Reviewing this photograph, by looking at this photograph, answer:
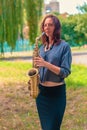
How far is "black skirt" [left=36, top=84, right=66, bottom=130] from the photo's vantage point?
3553 millimetres

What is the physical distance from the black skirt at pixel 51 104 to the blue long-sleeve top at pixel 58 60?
0.31 ft

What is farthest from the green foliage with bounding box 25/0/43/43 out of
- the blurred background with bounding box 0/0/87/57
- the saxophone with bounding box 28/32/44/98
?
the saxophone with bounding box 28/32/44/98

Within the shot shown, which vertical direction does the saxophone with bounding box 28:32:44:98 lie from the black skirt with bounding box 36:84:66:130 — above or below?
above

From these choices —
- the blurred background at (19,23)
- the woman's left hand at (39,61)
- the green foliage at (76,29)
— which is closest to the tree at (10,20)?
the blurred background at (19,23)

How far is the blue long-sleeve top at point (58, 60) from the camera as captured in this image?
345cm

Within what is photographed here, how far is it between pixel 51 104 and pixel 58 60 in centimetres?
39

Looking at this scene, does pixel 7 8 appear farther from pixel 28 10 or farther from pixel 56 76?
pixel 56 76

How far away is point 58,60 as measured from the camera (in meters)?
3.47

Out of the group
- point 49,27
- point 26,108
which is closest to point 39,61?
point 49,27

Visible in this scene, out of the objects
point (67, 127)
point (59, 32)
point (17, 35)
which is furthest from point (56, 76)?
point (67, 127)

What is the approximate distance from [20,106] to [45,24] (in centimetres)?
410

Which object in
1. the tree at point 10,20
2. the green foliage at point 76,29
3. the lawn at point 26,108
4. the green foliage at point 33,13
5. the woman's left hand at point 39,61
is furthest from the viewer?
the green foliage at point 76,29

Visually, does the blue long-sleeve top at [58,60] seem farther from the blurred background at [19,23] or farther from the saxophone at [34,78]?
the blurred background at [19,23]

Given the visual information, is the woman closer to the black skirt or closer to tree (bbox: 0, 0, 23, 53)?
the black skirt
